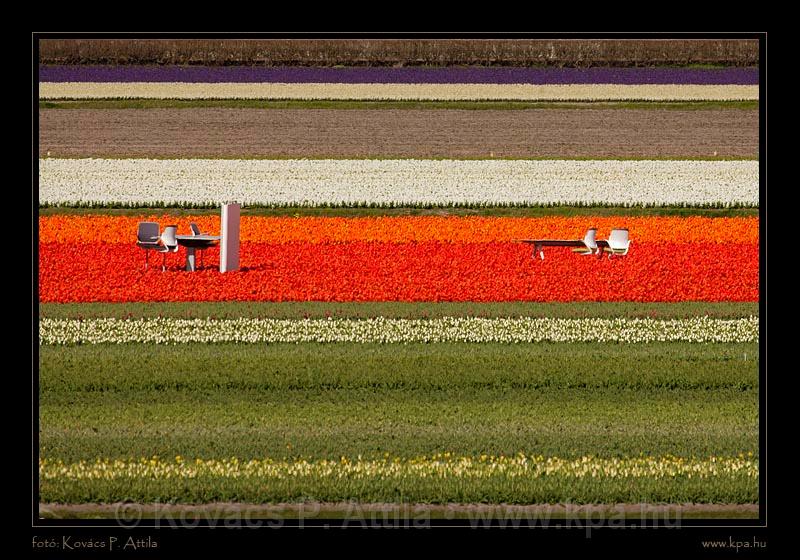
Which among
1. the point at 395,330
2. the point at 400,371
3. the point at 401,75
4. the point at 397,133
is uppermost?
the point at 401,75

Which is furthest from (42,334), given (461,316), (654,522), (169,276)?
(654,522)

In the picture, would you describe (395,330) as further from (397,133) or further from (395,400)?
(397,133)

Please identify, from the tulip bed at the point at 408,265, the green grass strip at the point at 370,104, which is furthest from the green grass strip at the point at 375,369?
the green grass strip at the point at 370,104

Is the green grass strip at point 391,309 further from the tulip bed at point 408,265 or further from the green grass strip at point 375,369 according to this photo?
the green grass strip at point 375,369

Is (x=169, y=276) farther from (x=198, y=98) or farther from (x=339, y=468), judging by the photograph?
(x=198, y=98)

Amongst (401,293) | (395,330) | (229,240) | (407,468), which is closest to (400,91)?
(229,240)

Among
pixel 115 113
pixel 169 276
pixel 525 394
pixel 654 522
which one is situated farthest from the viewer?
pixel 115 113
